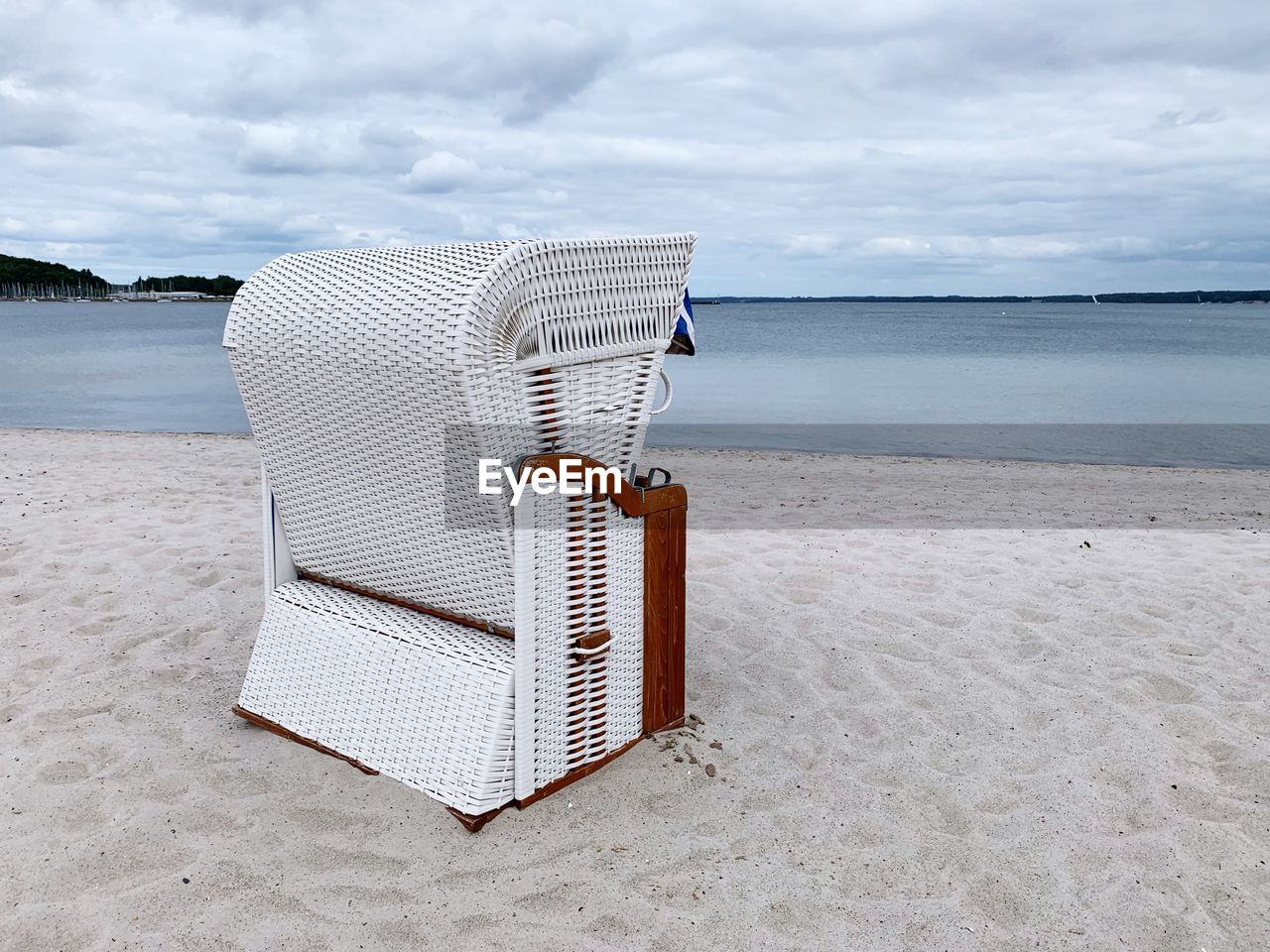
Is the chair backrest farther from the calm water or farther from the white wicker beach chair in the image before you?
the calm water

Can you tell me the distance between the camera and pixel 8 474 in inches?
292

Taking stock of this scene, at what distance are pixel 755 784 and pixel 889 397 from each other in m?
19.8

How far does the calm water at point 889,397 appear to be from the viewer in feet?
46.4

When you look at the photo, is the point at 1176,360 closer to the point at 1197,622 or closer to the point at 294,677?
the point at 1197,622

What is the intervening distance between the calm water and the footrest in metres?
10.4

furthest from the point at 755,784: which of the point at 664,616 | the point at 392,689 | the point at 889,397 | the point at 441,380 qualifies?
the point at 889,397

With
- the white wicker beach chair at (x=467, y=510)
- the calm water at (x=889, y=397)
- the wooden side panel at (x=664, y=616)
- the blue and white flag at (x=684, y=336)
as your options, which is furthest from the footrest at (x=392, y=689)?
the calm water at (x=889, y=397)

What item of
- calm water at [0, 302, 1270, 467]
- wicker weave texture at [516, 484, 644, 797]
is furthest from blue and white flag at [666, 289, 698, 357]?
calm water at [0, 302, 1270, 467]

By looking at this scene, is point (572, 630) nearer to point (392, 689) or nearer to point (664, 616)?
point (664, 616)

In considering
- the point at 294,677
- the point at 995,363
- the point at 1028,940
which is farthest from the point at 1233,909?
the point at 995,363

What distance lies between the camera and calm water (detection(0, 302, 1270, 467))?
46.4 feet

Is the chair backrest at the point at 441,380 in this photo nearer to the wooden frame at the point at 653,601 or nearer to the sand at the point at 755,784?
the wooden frame at the point at 653,601

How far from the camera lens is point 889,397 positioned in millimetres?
21688

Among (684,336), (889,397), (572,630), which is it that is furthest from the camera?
(889,397)
